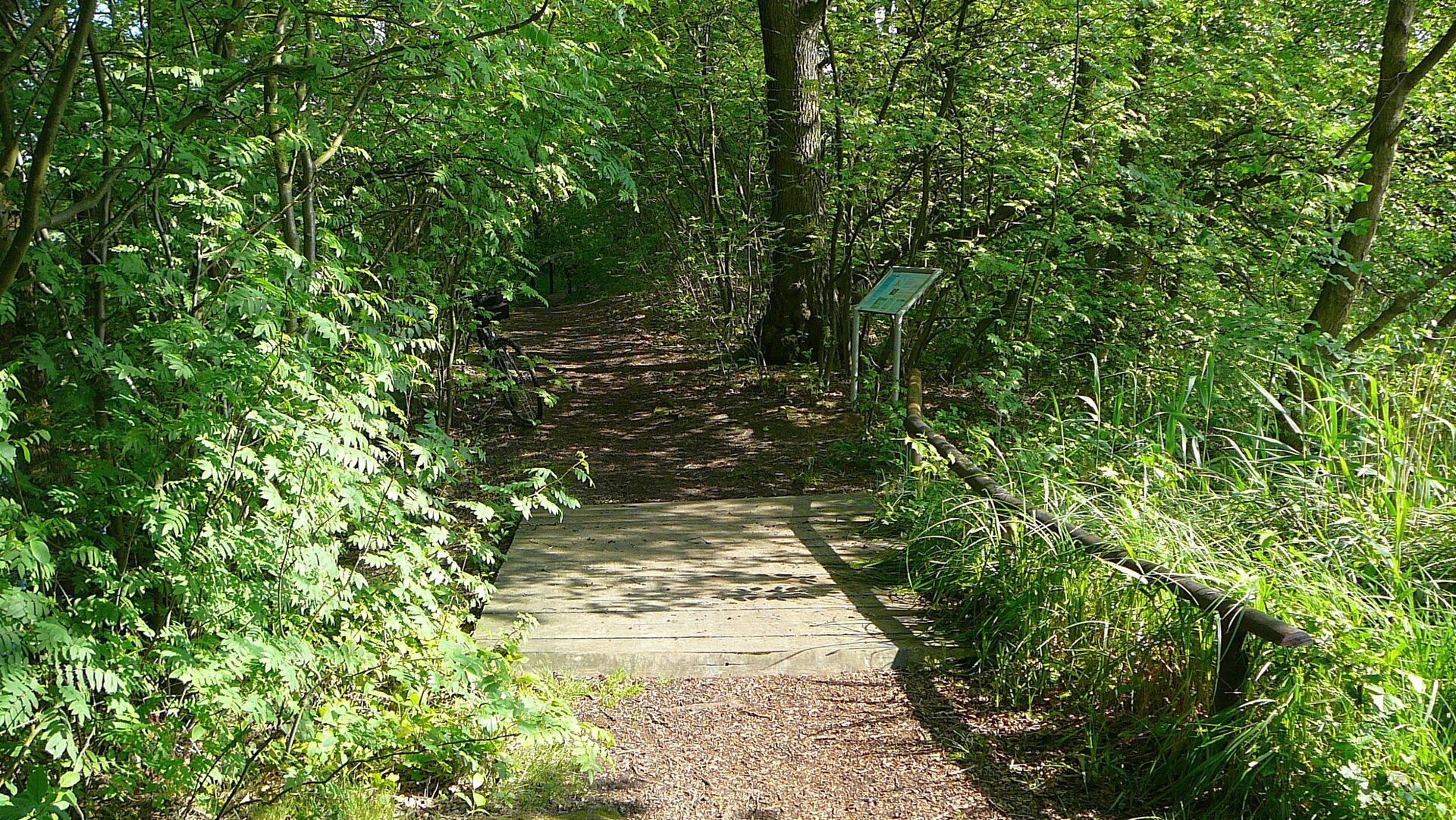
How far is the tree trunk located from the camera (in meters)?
9.92

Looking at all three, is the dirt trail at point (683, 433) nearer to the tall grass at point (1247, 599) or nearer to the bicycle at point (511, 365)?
the bicycle at point (511, 365)

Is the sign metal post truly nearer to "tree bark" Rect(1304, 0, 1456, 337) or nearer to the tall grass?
the tall grass

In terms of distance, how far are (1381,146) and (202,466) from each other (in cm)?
706

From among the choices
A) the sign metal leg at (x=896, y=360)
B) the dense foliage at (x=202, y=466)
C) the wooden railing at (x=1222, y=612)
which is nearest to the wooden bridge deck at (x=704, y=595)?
the dense foliage at (x=202, y=466)

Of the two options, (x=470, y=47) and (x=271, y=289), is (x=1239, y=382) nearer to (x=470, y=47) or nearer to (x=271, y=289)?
(x=470, y=47)

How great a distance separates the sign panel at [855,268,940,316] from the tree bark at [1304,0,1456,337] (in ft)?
8.14

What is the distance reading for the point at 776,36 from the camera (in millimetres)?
9984

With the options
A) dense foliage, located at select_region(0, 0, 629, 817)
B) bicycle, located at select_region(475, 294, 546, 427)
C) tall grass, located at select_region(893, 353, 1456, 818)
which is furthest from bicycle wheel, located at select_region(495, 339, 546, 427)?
dense foliage, located at select_region(0, 0, 629, 817)

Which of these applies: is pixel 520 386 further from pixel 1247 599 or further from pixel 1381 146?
pixel 1247 599

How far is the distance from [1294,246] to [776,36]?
5.11 m

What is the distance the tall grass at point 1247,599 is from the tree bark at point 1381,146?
61.7 inches

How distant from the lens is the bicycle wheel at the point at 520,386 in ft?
30.6

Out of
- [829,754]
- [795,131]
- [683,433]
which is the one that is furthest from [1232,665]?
[795,131]

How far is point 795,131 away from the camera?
33.2ft
